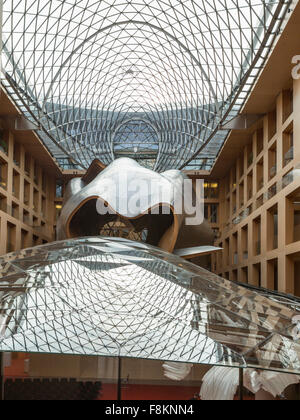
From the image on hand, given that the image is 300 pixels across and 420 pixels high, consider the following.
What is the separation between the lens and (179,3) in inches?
1684

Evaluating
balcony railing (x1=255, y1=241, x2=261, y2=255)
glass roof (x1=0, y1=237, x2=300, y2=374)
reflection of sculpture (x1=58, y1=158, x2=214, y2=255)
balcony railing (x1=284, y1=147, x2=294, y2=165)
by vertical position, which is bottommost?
glass roof (x1=0, y1=237, x2=300, y2=374)

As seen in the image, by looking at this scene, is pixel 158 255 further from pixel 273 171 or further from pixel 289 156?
pixel 273 171

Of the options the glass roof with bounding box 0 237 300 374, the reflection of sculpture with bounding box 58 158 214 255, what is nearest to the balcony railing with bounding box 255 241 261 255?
the reflection of sculpture with bounding box 58 158 214 255

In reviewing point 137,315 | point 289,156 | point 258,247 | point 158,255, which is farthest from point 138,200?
point 137,315

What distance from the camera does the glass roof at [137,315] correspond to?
1021 centimetres

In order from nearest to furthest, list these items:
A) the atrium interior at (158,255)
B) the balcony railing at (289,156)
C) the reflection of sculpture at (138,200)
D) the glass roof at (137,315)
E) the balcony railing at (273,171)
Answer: the glass roof at (137,315), the atrium interior at (158,255), the reflection of sculpture at (138,200), the balcony railing at (289,156), the balcony railing at (273,171)

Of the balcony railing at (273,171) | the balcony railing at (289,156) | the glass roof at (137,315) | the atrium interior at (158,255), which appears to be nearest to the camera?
the glass roof at (137,315)

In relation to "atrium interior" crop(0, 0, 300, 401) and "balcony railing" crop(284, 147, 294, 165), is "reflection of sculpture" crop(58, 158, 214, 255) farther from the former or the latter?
"balcony railing" crop(284, 147, 294, 165)

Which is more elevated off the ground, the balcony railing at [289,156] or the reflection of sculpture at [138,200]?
the balcony railing at [289,156]

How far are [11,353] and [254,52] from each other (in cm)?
3180

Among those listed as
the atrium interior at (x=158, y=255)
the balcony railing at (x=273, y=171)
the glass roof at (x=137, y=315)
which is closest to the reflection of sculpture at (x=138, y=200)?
the atrium interior at (x=158, y=255)

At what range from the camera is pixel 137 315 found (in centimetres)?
1216

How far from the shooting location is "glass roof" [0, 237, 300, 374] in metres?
10.2

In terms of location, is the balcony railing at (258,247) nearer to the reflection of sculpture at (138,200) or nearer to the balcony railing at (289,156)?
the reflection of sculpture at (138,200)
